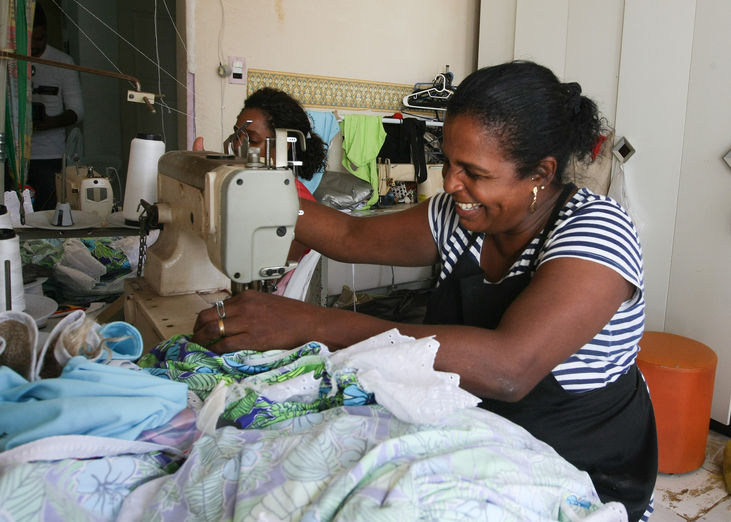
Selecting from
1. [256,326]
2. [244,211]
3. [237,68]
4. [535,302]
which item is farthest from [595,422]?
[237,68]

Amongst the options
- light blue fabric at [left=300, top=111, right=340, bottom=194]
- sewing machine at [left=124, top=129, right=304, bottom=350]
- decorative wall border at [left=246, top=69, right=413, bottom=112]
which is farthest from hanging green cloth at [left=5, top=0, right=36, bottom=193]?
light blue fabric at [left=300, top=111, right=340, bottom=194]

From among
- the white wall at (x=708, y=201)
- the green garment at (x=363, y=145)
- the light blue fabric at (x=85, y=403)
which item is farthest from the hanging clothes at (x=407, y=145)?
the light blue fabric at (x=85, y=403)

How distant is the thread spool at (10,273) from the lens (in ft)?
4.43

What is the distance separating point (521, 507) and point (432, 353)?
0.90ft

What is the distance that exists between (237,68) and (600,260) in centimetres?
345

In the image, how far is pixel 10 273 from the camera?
138cm

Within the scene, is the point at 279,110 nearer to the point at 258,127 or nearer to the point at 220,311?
the point at 258,127

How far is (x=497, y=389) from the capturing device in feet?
3.45

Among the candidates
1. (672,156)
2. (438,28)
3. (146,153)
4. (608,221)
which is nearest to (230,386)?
(608,221)

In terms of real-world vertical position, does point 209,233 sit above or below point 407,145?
below

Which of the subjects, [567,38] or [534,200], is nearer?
[534,200]

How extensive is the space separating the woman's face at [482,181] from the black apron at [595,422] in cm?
9

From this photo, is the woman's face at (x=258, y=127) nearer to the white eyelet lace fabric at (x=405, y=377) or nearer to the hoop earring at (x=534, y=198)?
the hoop earring at (x=534, y=198)

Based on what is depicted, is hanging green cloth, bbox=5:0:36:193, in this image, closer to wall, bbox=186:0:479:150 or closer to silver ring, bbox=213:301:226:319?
wall, bbox=186:0:479:150
